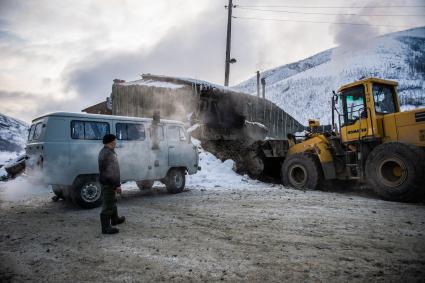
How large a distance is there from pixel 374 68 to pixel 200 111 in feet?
304

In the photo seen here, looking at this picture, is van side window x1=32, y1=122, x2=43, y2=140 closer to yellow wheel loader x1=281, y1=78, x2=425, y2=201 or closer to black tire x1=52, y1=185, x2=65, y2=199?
black tire x1=52, y1=185, x2=65, y2=199

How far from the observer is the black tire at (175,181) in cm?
982

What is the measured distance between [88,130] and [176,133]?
2.93 m

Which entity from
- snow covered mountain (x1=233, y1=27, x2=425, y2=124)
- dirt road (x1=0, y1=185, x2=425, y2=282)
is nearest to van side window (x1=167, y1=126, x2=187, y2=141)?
dirt road (x1=0, y1=185, x2=425, y2=282)

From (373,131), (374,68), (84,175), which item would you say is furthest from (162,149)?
(374,68)

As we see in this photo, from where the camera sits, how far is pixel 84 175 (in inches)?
304

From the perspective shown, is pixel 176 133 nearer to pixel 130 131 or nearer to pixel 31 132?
pixel 130 131

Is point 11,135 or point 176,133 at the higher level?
point 11,135

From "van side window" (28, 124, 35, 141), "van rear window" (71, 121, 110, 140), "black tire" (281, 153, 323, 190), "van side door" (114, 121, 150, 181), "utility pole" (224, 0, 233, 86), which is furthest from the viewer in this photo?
"utility pole" (224, 0, 233, 86)

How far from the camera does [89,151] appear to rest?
7.79 metres

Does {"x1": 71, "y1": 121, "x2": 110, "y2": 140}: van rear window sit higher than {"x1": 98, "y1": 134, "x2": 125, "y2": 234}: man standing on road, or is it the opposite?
{"x1": 71, "y1": 121, "x2": 110, "y2": 140}: van rear window

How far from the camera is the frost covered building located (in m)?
17.9

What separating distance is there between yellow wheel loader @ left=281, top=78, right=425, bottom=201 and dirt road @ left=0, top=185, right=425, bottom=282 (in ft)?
2.56

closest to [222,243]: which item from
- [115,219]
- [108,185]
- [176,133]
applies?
[115,219]
